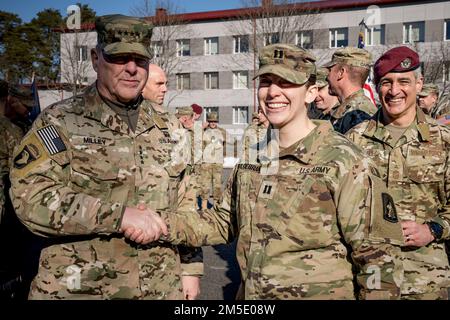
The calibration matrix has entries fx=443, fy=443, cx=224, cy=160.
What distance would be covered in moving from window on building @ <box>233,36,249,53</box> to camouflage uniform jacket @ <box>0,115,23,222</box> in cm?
2802

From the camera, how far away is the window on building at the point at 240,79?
34062mm

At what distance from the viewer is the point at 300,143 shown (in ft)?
8.19

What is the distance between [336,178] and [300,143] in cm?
31

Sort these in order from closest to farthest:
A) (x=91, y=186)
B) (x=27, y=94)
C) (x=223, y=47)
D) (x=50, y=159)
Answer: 1. (x=50, y=159)
2. (x=91, y=186)
3. (x=27, y=94)
4. (x=223, y=47)

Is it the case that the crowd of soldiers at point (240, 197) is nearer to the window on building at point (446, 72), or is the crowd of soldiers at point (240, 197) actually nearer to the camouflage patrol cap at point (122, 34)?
the camouflage patrol cap at point (122, 34)

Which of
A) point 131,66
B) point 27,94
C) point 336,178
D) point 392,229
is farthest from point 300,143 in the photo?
point 27,94

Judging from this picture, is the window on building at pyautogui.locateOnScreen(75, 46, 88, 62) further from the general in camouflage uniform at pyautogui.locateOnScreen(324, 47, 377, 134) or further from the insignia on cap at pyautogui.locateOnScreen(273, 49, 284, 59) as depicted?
the insignia on cap at pyautogui.locateOnScreen(273, 49, 284, 59)

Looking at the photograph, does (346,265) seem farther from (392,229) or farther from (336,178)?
(336,178)

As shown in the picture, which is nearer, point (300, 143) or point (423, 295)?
point (300, 143)

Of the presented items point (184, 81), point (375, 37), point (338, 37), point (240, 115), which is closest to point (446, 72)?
point (375, 37)

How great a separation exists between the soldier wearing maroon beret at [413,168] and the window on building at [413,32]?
29.1 meters

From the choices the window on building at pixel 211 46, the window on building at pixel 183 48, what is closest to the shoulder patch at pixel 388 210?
the window on building at pixel 211 46

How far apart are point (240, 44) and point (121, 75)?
3203cm

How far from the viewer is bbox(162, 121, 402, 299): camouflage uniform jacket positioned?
2268mm
